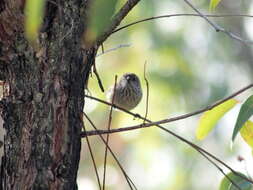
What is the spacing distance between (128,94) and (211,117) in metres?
2.84

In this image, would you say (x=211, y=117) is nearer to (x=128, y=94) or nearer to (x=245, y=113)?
(x=245, y=113)

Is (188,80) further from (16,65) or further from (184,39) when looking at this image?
(16,65)

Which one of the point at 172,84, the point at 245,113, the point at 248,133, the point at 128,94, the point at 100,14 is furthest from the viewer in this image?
the point at 172,84

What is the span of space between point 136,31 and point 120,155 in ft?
6.38

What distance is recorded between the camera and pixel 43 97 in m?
1.92

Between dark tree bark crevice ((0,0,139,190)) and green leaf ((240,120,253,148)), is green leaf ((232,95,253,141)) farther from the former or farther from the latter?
dark tree bark crevice ((0,0,139,190))

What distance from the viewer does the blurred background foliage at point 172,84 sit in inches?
334

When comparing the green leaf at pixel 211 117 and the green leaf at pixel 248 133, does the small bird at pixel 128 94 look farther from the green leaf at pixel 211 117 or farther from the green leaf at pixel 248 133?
the green leaf at pixel 248 133

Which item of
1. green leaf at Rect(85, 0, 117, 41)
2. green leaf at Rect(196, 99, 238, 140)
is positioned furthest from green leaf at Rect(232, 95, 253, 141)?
green leaf at Rect(85, 0, 117, 41)

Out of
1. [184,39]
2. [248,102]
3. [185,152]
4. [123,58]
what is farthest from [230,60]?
[248,102]

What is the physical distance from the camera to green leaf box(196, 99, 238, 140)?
2.64m

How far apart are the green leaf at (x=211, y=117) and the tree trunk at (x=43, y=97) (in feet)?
2.69

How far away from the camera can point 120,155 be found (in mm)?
10094

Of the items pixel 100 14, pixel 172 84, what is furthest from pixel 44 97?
pixel 172 84
